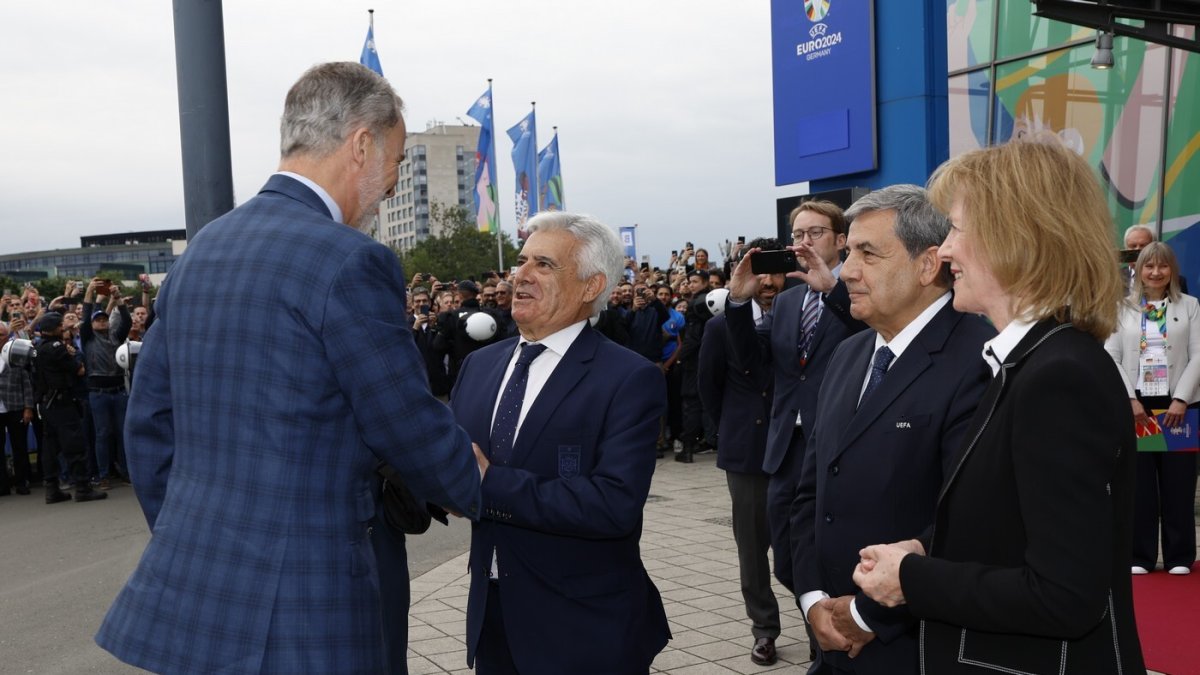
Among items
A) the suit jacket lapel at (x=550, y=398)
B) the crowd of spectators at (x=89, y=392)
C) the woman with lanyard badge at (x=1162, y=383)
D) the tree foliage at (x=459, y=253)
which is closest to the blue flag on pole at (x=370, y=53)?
the crowd of spectators at (x=89, y=392)

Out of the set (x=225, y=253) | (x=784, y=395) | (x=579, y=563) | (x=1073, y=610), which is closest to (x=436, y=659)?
(x=784, y=395)

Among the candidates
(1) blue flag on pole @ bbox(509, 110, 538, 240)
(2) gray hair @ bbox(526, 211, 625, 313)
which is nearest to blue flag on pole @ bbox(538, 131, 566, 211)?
(1) blue flag on pole @ bbox(509, 110, 538, 240)

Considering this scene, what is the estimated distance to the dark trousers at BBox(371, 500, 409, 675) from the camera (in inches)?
106

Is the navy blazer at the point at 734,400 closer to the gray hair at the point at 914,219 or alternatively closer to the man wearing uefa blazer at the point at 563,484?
the gray hair at the point at 914,219

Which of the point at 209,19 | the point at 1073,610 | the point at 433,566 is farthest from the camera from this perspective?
the point at 433,566

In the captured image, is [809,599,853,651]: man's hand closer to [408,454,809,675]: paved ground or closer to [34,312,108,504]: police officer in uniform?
[408,454,809,675]: paved ground

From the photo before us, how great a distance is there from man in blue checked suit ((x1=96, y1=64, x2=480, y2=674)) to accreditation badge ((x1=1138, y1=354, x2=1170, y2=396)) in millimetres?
6428

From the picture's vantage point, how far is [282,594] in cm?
215

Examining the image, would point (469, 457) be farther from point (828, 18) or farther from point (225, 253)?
point (828, 18)

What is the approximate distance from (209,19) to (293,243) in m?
2.05

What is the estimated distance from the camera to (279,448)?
7.09 feet

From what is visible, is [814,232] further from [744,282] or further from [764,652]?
[764,652]

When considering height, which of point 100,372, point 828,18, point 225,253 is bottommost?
point 100,372

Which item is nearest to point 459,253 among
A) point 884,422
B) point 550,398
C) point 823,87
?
point 823,87
